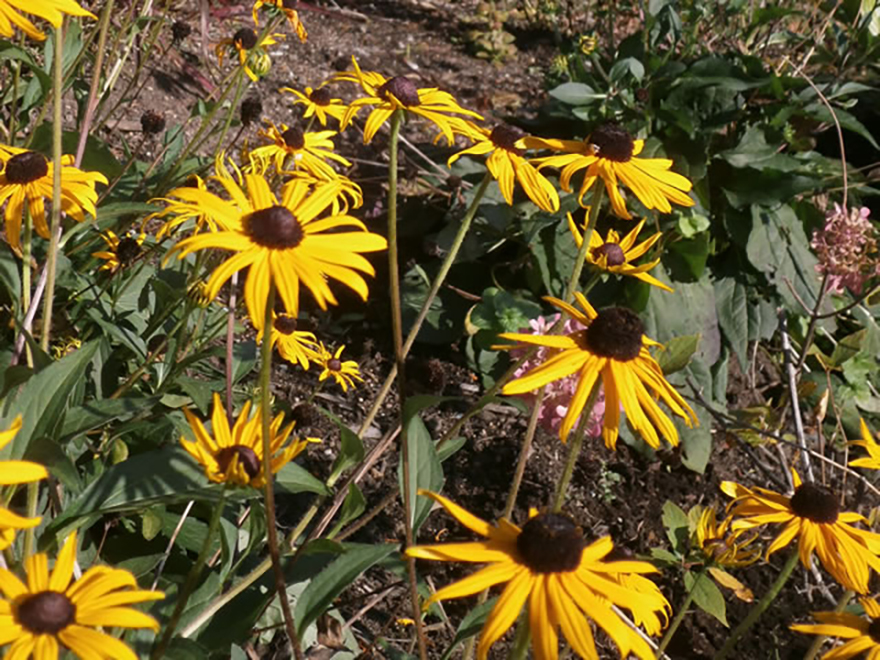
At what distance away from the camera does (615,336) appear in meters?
1.22

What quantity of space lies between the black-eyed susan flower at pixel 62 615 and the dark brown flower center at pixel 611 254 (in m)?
1.08

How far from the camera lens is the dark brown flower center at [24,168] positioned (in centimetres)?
153

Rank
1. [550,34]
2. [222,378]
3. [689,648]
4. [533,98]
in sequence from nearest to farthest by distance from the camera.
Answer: [222,378] < [689,648] < [533,98] < [550,34]

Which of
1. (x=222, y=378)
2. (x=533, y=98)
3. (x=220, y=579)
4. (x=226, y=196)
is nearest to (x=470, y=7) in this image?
(x=533, y=98)

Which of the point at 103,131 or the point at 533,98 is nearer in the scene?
the point at 103,131

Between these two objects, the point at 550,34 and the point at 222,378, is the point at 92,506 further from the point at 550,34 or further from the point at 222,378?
the point at 550,34

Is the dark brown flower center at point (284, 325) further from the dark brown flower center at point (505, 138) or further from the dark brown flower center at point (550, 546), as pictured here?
the dark brown flower center at point (550, 546)

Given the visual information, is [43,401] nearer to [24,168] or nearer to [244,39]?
[24,168]

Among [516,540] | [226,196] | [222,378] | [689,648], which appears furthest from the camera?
[226,196]

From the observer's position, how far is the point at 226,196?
3.10 m

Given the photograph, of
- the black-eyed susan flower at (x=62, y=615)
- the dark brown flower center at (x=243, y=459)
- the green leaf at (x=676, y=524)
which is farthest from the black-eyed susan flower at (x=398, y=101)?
the green leaf at (x=676, y=524)

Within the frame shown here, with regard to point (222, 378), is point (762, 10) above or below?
above

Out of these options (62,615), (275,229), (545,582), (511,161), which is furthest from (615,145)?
(62,615)

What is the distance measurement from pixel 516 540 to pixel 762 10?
2871 millimetres
